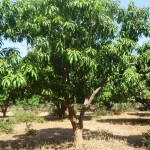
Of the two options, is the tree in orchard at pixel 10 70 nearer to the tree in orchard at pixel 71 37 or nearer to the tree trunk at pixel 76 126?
the tree in orchard at pixel 71 37

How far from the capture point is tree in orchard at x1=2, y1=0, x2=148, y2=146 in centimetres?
995

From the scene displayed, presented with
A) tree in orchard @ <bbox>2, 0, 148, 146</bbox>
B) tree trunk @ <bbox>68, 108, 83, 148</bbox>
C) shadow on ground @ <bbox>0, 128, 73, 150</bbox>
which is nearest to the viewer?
tree in orchard @ <bbox>2, 0, 148, 146</bbox>

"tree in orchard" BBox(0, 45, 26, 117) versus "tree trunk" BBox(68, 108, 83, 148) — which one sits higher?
"tree in orchard" BBox(0, 45, 26, 117)

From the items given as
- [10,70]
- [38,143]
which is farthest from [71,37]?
[38,143]

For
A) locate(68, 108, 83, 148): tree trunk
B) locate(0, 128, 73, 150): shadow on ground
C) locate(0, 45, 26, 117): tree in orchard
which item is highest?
locate(0, 45, 26, 117): tree in orchard

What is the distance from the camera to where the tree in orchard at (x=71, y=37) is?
32.7ft

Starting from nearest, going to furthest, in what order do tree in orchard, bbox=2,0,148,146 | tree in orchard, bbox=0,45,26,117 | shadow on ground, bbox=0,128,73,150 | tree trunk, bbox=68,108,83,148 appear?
tree in orchard, bbox=0,45,26,117 → tree in orchard, bbox=2,0,148,146 → tree trunk, bbox=68,108,83,148 → shadow on ground, bbox=0,128,73,150

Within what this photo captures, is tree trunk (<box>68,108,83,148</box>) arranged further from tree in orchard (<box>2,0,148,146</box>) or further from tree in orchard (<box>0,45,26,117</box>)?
tree in orchard (<box>0,45,26,117</box>)

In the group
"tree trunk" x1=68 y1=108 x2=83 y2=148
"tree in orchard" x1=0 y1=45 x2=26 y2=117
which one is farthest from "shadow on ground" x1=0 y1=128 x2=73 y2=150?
"tree in orchard" x1=0 y1=45 x2=26 y2=117

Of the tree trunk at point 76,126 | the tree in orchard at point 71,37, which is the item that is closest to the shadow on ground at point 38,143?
the tree trunk at point 76,126

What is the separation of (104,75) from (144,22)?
9.06 feet

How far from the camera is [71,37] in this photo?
432 inches

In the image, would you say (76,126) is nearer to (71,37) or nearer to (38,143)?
(38,143)

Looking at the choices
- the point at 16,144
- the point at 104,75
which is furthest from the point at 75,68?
the point at 16,144
